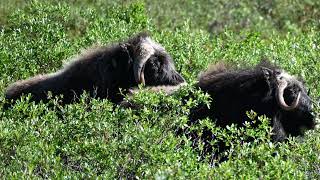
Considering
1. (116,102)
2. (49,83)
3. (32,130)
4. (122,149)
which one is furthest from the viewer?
(49,83)

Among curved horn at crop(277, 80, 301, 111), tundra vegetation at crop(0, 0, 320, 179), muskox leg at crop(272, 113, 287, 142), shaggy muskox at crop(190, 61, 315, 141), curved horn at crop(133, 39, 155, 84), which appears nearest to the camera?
tundra vegetation at crop(0, 0, 320, 179)

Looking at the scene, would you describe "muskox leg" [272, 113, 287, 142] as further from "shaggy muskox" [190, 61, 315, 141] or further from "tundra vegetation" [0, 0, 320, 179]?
"tundra vegetation" [0, 0, 320, 179]

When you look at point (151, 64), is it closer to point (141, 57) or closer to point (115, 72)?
point (141, 57)

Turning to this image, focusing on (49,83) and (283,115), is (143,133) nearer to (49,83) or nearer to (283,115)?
(283,115)

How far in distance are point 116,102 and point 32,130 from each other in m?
2.67

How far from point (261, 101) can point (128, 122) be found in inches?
69.4

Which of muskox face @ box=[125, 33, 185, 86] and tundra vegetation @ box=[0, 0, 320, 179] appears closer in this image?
tundra vegetation @ box=[0, 0, 320, 179]

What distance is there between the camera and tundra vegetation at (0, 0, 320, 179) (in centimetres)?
581

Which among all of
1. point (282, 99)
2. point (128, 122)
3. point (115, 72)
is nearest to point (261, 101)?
point (282, 99)

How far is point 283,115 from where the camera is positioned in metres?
8.02

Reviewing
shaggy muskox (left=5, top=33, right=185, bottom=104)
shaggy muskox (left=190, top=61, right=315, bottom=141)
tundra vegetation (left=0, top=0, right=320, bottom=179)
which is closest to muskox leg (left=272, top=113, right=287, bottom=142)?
shaggy muskox (left=190, top=61, right=315, bottom=141)

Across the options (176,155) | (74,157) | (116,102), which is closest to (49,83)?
(116,102)

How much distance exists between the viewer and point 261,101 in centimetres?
799

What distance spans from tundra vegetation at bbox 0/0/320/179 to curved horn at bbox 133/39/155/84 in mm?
529
